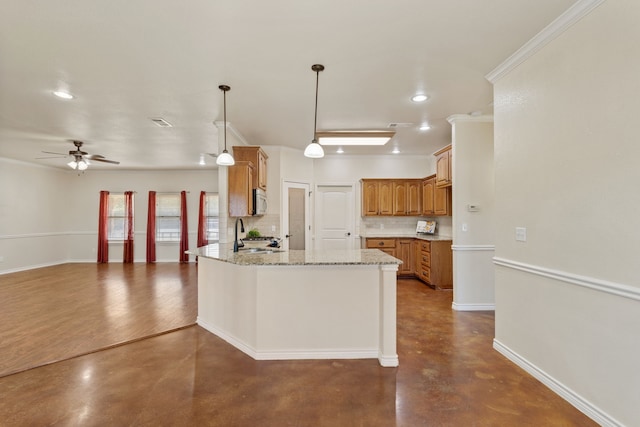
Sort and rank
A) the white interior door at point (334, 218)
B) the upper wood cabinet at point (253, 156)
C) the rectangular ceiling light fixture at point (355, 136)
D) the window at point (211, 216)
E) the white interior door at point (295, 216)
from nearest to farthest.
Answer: the upper wood cabinet at point (253, 156), the rectangular ceiling light fixture at point (355, 136), the white interior door at point (295, 216), the white interior door at point (334, 218), the window at point (211, 216)

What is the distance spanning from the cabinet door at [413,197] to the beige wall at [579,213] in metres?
3.81

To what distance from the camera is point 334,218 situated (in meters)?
6.88

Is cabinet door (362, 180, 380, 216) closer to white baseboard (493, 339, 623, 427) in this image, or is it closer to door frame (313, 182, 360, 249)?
door frame (313, 182, 360, 249)

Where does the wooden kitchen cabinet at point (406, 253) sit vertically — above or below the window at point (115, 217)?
below

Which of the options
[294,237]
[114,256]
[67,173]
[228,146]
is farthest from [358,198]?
[67,173]

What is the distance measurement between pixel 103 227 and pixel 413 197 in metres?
8.27

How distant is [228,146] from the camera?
4.82 meters

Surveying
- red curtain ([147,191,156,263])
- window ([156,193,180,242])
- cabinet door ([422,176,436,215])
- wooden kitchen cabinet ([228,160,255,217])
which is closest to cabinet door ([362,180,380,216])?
cabinet door ([422,176,436,215])

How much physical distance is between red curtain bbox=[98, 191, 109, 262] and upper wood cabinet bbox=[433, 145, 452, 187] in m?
8.59

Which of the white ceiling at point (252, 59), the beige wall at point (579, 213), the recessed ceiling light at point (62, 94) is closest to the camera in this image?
the beige wall at point (579, 213)

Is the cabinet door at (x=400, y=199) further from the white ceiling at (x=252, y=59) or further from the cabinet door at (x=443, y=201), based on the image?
the white ceiling at (x=252, y=59)

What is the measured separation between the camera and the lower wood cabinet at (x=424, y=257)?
5.48m

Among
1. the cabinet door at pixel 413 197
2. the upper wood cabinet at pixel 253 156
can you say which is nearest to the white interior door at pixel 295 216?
the upper wood cabinet at pixel 253 156

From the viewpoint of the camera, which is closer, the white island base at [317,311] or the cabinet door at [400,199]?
the white island base at [317,311]
